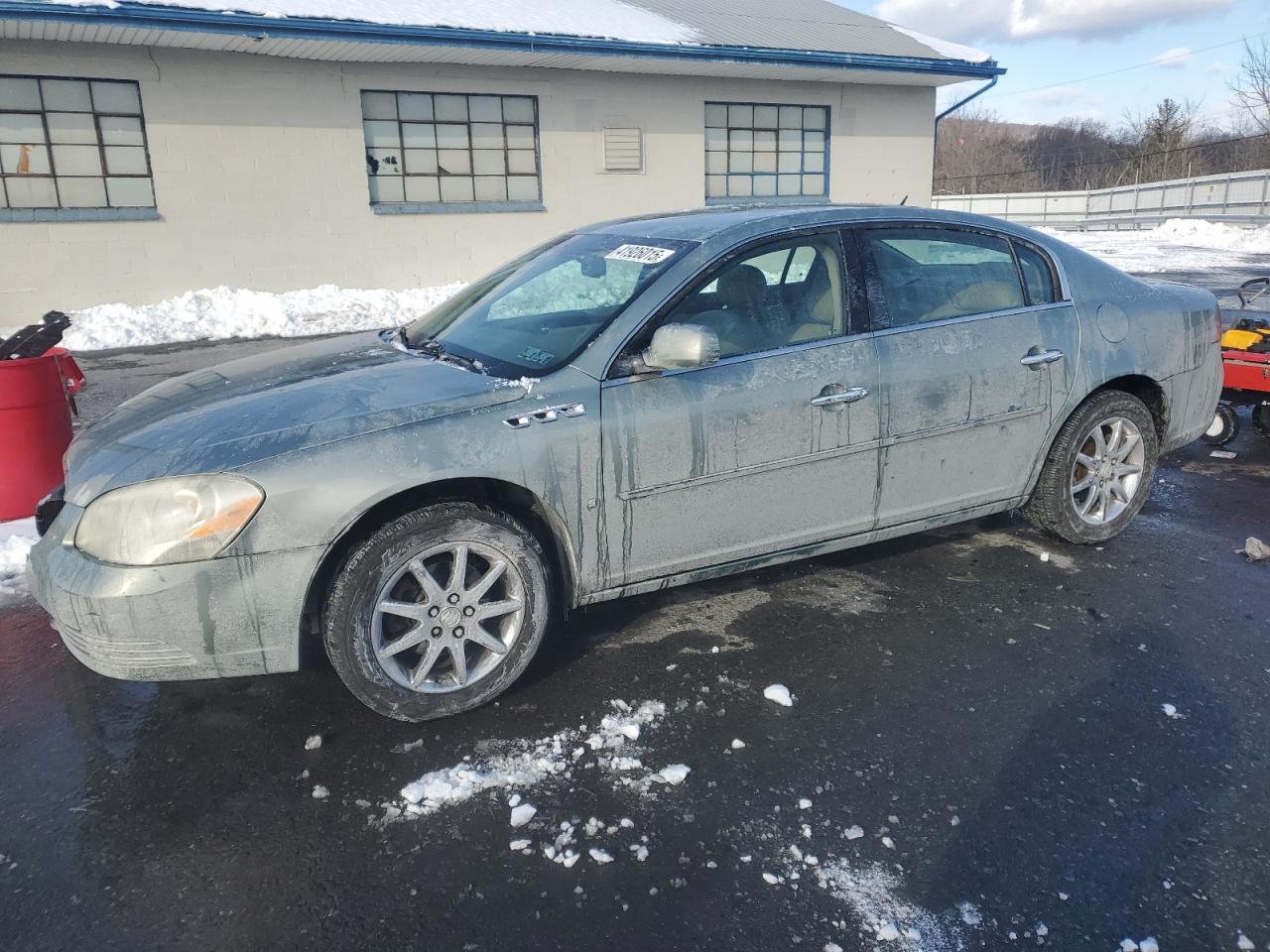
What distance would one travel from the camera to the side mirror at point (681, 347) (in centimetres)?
320

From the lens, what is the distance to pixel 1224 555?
14.8ft

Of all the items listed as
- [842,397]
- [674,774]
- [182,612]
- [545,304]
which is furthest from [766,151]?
[182,612]

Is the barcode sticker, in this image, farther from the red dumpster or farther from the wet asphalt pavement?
the red dumpster

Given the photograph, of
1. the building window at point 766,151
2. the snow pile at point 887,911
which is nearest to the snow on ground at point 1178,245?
the building window at point 766,151

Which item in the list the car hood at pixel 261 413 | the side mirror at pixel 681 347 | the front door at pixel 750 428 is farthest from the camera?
the front door at pixel 750 428

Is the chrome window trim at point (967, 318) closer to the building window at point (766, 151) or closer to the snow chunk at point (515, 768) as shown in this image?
the snow chunk at point (515, 768)

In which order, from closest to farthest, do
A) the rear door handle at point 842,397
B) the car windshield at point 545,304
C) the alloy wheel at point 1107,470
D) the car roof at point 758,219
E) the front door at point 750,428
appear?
the front door at point 750,428
the car windshield at point 545,304
the rear door handle at point 842,397
the car roof at point 758,219
the alloy wheel at point 1107,470

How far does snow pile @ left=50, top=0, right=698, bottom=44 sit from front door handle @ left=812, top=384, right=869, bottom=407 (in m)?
10.9

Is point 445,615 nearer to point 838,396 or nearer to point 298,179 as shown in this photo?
point 838,396

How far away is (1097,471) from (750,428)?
2.09 meters

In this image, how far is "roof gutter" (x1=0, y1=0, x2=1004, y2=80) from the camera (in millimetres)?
10703

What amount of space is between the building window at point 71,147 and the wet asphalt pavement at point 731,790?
403 inches

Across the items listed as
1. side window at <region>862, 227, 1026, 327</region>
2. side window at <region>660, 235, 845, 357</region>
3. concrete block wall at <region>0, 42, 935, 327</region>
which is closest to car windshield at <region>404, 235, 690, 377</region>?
side window at <region>660, 235, 845, 357</region>

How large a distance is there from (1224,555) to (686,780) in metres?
3.22
